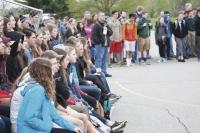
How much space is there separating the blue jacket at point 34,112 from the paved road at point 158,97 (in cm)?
342

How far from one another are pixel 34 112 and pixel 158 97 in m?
7.02

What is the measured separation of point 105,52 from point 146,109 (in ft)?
19.3

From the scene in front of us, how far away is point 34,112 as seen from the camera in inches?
224

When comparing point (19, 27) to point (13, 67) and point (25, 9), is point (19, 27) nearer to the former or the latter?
point (13, 67)

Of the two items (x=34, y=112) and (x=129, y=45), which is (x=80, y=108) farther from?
(x=129, y=45)

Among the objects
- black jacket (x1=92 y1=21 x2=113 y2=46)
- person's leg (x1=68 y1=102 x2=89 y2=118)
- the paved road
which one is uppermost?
black jacket (x1=92 y1=21 x2=113 y2=46)

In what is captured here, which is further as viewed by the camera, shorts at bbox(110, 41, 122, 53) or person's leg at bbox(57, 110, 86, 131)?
shorts at bbox(110, 41, 122, 53)

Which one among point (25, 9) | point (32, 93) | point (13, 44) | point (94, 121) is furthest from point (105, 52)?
point (32, 93)

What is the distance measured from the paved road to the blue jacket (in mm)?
3424

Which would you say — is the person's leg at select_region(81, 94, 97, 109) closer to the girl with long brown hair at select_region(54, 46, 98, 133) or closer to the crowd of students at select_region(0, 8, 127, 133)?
the crowd of students at select_region(0, 8, 127, 133)

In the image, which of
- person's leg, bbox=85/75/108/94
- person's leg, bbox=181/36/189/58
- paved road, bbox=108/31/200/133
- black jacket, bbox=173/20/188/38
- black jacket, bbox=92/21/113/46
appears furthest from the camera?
person's leg, bbox=181/36/189/58

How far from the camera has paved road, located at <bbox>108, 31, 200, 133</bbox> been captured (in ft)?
31.2

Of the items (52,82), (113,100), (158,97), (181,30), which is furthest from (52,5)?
Answer: (52,82)

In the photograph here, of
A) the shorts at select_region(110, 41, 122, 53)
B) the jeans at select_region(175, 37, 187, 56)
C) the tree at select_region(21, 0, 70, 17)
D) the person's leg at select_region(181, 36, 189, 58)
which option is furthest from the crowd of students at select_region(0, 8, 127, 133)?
the tree at select_region(21, 0, 70, 17)
